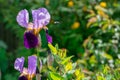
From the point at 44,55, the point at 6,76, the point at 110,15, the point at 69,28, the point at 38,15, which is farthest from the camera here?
the point at 6,76

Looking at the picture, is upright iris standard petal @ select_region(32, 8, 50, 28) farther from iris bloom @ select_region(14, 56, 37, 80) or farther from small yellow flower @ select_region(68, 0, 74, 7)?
small yellow flower @ select_region(68, 0, 74, 7)

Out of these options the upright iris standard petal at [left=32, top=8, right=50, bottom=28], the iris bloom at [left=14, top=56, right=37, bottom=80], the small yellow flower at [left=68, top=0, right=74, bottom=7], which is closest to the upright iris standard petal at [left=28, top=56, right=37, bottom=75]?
the iris bloom at [left=14, top=56, right=37, bottom=80]

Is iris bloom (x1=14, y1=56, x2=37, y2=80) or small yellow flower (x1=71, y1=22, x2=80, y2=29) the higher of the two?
iris bloom (x1=14, y1=56, x2=37, y2=80)

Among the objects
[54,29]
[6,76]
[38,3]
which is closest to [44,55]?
[54,29]

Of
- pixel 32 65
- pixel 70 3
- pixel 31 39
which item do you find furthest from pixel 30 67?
pixel 70 3

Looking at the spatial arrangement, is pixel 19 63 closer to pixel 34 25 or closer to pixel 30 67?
pixel 30 67

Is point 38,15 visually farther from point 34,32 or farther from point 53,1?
point 53,1

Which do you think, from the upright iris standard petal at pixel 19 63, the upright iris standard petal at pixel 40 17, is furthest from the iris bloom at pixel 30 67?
the upright iris standard petal at pixel 40 17

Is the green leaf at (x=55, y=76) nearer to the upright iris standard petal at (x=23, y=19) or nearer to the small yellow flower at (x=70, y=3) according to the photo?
the upright iris standard petal at (x=23, y=19)
